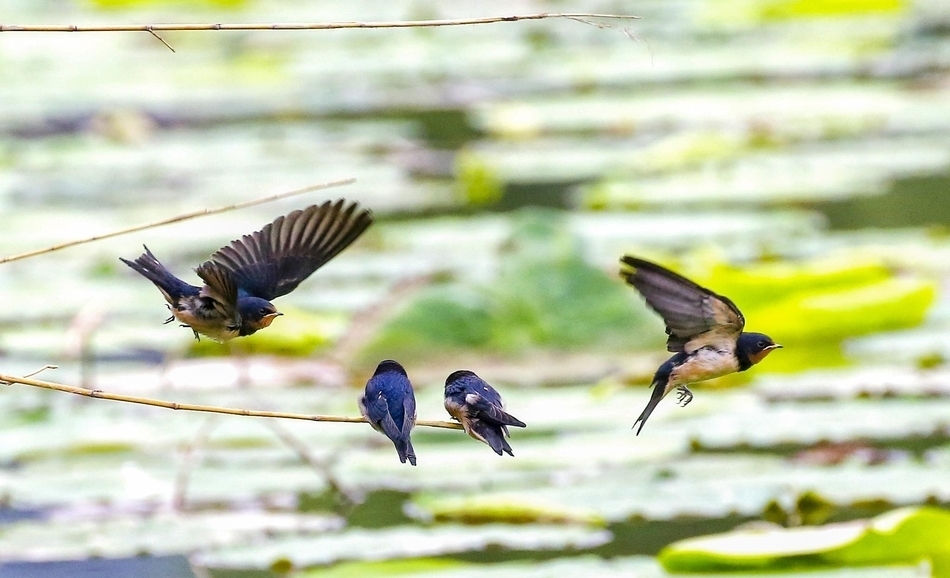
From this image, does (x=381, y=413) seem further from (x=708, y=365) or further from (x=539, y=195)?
(x=539, y=195)

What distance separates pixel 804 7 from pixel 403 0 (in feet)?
7.30

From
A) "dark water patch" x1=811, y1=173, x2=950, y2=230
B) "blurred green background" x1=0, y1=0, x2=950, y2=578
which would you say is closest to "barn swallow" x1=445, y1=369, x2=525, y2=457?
"blurred green background" x1=0, y1=0, x2=950, y2=578

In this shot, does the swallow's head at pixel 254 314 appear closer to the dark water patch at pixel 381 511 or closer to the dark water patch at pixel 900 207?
the dark water patch at pixel 381 511

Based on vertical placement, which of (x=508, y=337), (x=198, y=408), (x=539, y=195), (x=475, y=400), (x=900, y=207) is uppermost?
(x=539, y=195)

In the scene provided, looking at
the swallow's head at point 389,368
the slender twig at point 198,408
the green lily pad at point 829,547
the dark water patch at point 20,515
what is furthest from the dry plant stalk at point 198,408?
the dark water patch at point 20,515

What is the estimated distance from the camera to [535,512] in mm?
2846

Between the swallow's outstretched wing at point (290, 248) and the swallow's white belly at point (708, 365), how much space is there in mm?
390

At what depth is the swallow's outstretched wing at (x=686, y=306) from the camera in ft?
5.64

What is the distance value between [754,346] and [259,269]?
1.95ft

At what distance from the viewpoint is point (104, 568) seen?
2.79m

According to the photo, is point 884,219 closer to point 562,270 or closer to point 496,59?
point 562,270

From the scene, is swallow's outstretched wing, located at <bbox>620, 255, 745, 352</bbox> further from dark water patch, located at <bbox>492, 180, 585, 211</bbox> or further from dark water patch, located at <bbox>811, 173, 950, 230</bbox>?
dark water patch, located at <bbox>492, 180, 585, 211</bbox>

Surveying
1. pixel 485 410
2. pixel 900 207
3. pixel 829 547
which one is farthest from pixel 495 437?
pixel 900 207

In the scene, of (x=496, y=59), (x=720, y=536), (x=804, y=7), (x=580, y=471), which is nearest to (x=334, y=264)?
(x=580, y=471)
